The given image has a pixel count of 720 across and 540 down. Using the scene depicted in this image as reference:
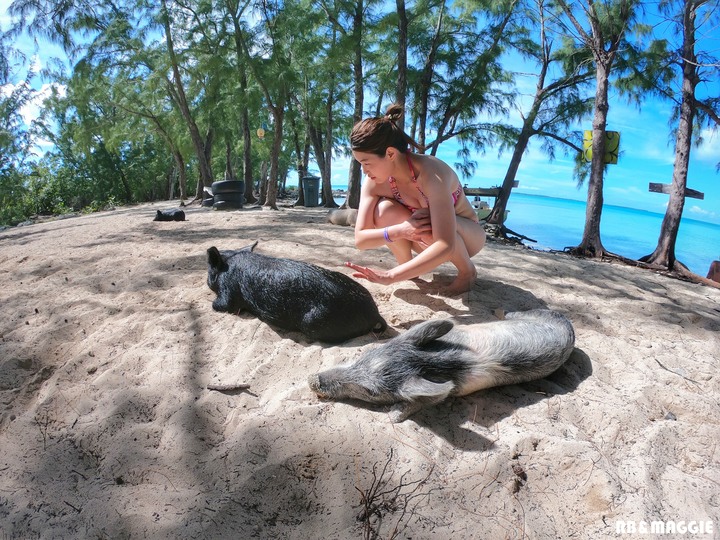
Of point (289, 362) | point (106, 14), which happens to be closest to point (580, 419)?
point (289, 362)

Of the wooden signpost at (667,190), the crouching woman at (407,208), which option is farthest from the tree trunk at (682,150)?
the crouching woman at (407,208)

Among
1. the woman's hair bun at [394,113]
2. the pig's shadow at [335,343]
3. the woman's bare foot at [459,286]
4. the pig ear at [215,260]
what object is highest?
the woman's hair bun at [394,113]

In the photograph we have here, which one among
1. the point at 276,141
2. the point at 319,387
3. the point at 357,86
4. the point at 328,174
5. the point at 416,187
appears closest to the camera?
the point at 319,387

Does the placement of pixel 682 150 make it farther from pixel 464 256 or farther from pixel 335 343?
pixel 335 343

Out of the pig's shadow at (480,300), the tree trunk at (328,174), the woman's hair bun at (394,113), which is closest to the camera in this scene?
the woman's hair bun at (394,113)

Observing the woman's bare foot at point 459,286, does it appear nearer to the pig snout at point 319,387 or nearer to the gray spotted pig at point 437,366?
the gray spotted pig at point 437,366

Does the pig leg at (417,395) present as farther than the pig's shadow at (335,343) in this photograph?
No

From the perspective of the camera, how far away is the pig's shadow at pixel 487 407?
1.98 meters

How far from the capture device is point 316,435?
1.93 meters

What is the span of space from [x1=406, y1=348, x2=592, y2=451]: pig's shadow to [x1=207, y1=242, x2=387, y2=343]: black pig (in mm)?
756

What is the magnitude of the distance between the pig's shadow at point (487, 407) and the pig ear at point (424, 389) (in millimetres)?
144

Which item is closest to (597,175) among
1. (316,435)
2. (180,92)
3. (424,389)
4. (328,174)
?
(424,389)

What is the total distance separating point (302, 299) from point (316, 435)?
994 millimetres

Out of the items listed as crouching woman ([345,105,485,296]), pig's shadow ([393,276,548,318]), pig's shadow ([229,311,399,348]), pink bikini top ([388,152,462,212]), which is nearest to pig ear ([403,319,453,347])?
pig's shadow ([229,311,399,348])
